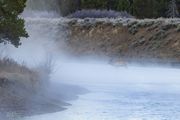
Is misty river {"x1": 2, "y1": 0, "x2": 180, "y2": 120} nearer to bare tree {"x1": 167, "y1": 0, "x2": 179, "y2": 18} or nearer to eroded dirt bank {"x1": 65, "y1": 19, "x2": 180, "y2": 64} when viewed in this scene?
eroded dirt bank {"x1": 65, "y1": 19, "x2": 180, "y2": 64}

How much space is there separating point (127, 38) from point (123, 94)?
26634 millimetres

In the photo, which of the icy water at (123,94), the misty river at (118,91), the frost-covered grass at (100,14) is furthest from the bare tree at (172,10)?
the icy water at (123,94)

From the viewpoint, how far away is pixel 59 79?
30594 mm

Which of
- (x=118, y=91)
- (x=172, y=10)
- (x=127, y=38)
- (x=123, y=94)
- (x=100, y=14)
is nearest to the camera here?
(x=123, y=94)

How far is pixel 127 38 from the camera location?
173 feet

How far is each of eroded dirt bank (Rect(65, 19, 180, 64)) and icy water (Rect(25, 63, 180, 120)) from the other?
28.7ft

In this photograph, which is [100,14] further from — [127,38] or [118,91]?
[118,91]

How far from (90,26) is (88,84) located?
85.0ft

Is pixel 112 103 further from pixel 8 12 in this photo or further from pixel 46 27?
pixel 46 27

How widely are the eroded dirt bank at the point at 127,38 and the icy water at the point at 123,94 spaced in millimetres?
8744

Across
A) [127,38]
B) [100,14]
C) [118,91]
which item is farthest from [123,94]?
[100,14]

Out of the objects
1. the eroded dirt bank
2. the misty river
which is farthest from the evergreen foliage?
the eroded dirt bank

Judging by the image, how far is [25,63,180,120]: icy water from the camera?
2053 cm

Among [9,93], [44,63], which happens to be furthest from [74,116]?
[44,63]
